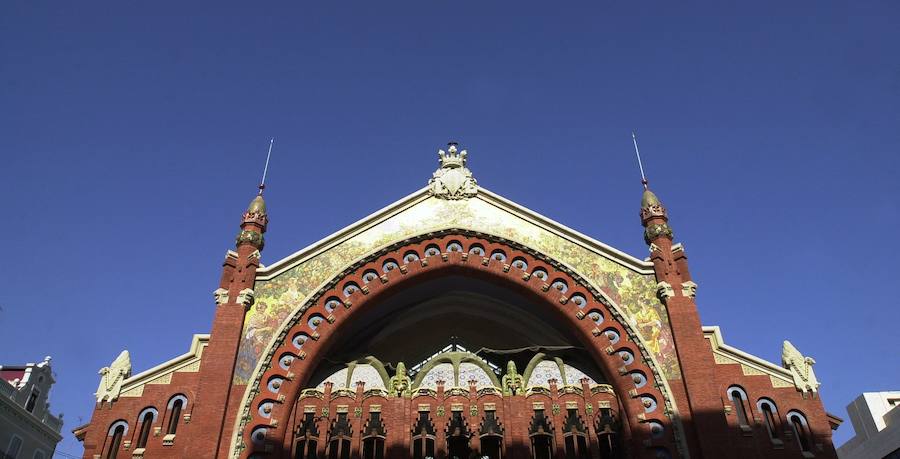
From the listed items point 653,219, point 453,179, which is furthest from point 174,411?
point 653,219

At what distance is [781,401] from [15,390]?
103 feet

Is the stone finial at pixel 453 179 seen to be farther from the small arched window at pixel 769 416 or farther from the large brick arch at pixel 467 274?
the small arched window at pixel 769 416

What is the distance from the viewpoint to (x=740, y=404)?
2172 centimetres

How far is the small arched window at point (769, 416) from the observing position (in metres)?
21.2

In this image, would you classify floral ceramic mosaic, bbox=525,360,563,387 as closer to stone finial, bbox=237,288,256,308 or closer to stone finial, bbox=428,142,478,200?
stone finial, bbox=428,142,478,200

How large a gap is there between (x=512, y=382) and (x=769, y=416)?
7448 mm

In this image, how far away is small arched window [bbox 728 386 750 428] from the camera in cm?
2133

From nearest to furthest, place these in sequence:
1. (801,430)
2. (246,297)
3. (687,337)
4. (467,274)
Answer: (801,430)
(687,337)
(246,297)
(467,274)

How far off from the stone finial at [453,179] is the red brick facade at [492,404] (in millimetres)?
4333


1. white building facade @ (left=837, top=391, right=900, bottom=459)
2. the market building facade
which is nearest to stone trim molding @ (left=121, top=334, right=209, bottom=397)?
the market building facade

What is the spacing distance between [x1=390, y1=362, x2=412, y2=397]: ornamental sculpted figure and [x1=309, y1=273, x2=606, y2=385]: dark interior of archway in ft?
6.15

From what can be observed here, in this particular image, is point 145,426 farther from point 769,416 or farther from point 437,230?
point 769,416

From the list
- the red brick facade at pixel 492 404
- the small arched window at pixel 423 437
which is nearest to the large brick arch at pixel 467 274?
the red brick facade at pixel 492 404

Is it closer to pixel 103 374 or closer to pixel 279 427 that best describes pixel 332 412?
pixel 279 427
